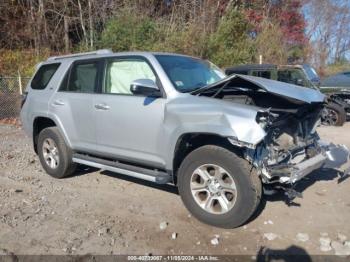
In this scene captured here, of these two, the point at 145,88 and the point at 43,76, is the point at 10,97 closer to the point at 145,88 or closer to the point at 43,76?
the point at 43,76

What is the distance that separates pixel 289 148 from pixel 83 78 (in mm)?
3139

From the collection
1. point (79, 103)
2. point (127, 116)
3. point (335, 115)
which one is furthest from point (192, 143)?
point (335, 115)

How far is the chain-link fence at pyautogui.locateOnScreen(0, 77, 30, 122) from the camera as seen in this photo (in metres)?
13.2

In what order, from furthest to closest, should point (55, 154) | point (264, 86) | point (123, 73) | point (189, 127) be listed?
1. point (55, 154)
2. point (123, 73)
3. point (189, 127)
4. point (264, 86)

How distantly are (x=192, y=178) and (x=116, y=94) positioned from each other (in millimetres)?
1630

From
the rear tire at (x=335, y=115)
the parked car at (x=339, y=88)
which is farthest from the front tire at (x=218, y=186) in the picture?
the parked car at (x=339, y=88)

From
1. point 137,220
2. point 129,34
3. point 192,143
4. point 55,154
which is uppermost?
point 129,34

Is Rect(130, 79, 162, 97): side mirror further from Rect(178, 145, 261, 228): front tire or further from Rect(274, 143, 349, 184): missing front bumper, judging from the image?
Rect(274, 143, 349, 184): missing front bumper

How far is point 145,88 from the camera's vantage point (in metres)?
4.86

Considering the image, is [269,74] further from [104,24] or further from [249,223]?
[104,24]

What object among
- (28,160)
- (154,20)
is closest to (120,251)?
(28,160)

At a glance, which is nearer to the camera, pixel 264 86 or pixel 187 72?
pixel 264 86

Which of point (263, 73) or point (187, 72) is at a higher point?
point (187, 72)

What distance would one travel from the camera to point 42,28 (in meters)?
17.0
